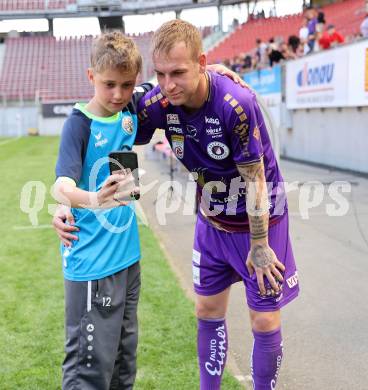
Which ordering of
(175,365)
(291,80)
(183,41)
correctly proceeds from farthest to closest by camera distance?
(291,80), (175,365), (183,41)

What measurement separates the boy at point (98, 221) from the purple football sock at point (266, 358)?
73cm

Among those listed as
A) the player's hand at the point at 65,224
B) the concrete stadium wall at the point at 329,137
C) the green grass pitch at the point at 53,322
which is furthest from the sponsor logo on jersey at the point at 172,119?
the concrete stadium wall at the point at 329,137

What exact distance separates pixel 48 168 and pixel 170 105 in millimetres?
14472

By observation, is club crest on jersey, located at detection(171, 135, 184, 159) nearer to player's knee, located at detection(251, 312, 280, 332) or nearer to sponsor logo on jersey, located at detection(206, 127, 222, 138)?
sponsor logo on jersey, located at detection(206, 127, 222, 138)

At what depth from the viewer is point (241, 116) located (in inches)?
95.3

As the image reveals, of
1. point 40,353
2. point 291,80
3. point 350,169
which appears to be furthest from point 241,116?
point 291,80

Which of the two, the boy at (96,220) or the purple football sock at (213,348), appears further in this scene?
the purple football sock at (213,348)

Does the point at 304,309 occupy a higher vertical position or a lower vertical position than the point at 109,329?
lower

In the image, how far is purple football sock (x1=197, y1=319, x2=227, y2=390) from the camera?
2961mm

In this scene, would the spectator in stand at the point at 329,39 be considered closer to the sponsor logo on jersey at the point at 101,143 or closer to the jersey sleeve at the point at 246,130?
the jersey sleeve at the point at 246,130

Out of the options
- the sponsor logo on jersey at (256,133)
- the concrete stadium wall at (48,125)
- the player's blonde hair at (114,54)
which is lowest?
the concrete stadium wall at (48,125)

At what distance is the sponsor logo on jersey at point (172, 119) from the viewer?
8.65ft

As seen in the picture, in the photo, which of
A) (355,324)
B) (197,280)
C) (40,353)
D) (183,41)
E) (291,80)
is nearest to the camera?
(183,41)

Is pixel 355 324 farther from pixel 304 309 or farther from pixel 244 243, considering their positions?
pixel 244 243
